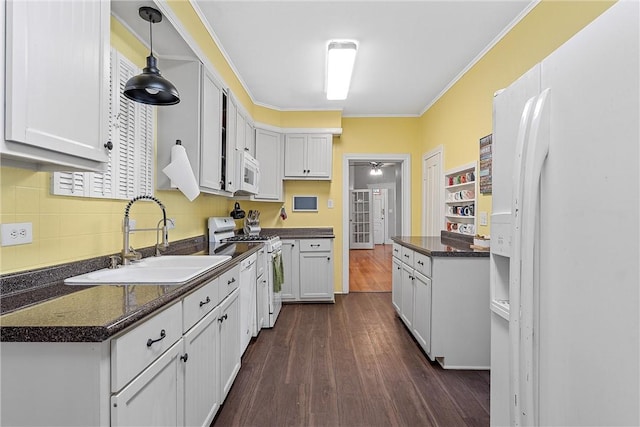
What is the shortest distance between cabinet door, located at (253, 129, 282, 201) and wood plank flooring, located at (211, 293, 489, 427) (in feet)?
6.07

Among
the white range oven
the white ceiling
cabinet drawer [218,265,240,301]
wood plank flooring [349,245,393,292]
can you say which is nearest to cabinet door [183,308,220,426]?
cabinet drawer [218,265,240,301]

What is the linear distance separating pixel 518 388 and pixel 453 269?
5.15ft

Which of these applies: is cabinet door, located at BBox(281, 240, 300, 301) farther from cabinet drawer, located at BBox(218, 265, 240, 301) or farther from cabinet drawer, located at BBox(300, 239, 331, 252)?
cabinet drawer, located at BBox(218, 265, 240, 301)

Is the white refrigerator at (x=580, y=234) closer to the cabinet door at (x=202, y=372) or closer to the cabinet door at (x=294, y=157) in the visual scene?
the cabinet door at (x=202, y=372)

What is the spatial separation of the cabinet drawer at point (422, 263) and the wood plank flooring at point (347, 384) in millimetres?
731

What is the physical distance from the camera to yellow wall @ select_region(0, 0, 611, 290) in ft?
4.12

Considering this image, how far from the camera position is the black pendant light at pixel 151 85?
1.49 m

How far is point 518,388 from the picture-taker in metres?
0.88

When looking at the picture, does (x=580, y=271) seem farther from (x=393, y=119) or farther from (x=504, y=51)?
(x=393, y=119)

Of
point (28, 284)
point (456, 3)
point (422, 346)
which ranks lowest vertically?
point (422, 346)

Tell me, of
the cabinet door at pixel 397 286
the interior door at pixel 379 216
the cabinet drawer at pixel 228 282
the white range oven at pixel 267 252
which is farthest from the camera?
the interior door at pixel 379 216

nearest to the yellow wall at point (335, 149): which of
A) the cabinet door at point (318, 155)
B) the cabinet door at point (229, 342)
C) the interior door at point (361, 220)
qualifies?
the cabinet door at point (318, 155)

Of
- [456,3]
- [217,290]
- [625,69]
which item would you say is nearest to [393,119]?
[456,3]

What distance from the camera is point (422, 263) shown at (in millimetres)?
2602
